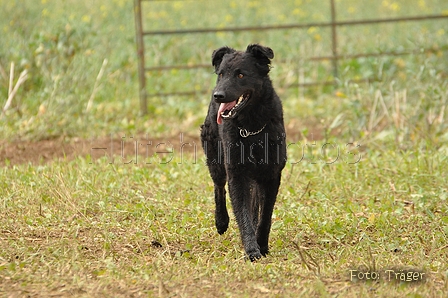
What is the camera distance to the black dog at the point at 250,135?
16.0 ft

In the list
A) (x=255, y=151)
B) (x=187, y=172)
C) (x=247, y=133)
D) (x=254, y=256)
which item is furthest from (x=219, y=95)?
(x=187, y=172)

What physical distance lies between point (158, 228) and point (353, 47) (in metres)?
7.89

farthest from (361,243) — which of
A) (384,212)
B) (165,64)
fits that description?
(165,64)

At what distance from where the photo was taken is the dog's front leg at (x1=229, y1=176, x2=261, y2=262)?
15.6 ft

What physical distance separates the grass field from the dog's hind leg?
108 mm

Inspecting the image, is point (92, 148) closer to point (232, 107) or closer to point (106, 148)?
point (106, 148)

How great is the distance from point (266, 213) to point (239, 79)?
97cm

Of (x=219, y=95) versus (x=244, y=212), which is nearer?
(x=219, y=95)

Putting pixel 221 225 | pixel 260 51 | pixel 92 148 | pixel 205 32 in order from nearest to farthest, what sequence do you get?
pixel 260 51 → pixel 221 225 → pixel 92 148 → pixel 205 32

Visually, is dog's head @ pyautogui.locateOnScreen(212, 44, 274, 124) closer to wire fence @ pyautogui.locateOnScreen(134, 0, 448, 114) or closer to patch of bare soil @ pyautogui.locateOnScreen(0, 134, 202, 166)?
patch of bare soil @ pyautogui.locateOnScreen(0, 134, 202, 166)

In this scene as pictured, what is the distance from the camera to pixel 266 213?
494 cm

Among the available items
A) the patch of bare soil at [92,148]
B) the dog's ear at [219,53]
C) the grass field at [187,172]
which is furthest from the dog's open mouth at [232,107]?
the patch of bare soil at [92,148]

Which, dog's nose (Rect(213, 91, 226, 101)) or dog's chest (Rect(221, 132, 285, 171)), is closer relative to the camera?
dog's nose (Rect(213, 91, 226, 101))

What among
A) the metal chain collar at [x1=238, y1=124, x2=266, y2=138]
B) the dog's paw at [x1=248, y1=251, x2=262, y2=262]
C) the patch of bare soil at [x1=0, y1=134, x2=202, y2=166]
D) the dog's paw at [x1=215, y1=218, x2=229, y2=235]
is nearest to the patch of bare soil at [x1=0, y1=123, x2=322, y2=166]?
the patch of bare soil at [x1=0, y1=134, x2=202, y2=166]
